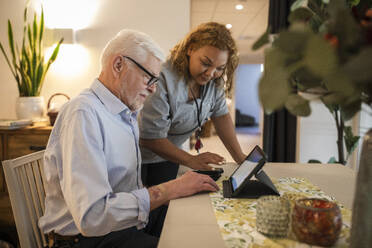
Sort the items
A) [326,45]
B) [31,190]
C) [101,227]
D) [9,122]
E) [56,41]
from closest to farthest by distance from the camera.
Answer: [326,45]
[101,227]
[31,190]
[9,122]
[56,41]

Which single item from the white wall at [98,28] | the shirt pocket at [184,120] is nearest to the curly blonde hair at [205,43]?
the shirt pocket at [184,120]

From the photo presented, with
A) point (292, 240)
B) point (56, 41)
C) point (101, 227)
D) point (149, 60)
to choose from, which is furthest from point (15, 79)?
point (292, 240)

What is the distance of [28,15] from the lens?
295 centimetres

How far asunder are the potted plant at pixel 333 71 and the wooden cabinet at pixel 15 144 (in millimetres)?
2405

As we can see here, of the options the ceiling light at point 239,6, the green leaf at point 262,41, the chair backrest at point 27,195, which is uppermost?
the ceiling light at point 239,6

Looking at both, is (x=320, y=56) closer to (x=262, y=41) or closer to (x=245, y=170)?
(x=262, y=41)

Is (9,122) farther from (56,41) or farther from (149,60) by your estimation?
(149,60)

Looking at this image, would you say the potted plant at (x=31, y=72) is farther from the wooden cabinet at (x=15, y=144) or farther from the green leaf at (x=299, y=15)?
the green leaf at (x=299, y=15)

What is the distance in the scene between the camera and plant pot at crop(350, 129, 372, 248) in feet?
1.87

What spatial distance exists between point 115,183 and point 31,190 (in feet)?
1.30

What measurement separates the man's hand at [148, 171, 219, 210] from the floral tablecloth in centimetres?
5

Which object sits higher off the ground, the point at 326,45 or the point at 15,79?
the point at 326,45

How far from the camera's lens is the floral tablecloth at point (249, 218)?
0.76m

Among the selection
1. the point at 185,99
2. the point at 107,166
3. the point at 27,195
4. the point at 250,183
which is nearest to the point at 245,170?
the point at 250,183
